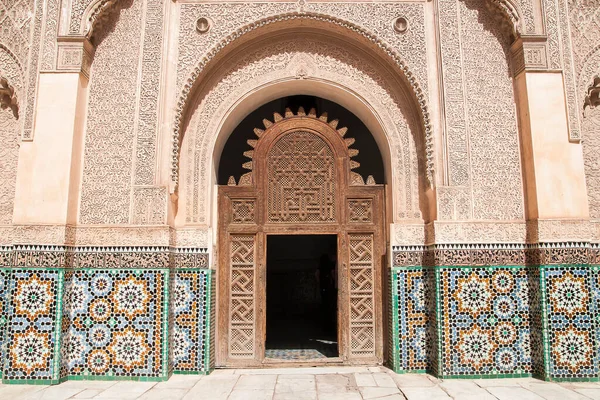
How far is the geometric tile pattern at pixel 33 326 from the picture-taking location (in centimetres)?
387

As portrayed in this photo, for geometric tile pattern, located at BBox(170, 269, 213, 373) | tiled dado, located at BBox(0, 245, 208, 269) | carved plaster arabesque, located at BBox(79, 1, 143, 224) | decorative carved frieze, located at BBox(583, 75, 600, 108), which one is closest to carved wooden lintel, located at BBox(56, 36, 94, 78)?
carved plaster arabesque, located at BBox(79, 1, 143, 224)

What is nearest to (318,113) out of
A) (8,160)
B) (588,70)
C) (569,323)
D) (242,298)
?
(242,298)

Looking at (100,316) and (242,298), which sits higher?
(242,298)

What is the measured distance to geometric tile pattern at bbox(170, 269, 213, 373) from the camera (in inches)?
168

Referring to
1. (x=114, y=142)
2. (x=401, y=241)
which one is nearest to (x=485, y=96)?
(x=401, y=241)

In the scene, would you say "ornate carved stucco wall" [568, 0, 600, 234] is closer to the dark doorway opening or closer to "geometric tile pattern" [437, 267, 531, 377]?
"geometric tile pattern" [437, 267, 531, 377]

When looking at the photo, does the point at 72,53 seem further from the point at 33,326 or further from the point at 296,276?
the point at 296,276

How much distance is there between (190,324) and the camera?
4.29 meters

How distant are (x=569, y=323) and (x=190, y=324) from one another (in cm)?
320

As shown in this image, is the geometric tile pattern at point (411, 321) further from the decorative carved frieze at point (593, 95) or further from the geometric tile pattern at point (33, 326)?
the geometric tile pattern at point (33, 326)

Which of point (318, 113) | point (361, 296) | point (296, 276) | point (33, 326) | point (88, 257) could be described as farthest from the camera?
point (296, 276)

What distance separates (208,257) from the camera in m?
4.40

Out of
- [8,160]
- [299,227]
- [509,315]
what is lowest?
[509,315]

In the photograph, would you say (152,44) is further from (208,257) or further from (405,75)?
(405,75)
